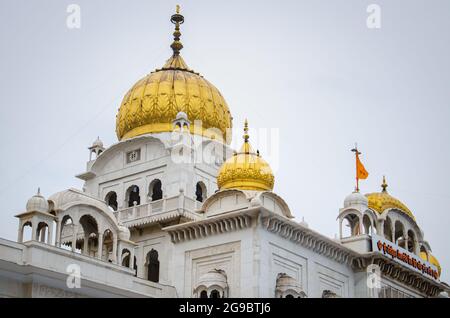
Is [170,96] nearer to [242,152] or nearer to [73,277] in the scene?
[242,152]

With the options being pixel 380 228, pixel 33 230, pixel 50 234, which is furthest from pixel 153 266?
pixel 33 230

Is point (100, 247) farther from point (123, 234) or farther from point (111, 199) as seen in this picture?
point (111, 199)

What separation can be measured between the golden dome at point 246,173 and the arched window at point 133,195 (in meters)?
6.29


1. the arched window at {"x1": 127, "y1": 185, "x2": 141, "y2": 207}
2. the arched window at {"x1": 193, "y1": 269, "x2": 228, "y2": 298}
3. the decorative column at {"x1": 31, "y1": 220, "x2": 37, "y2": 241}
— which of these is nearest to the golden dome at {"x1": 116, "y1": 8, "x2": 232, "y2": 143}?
the arched window at {"x1": 127, "y1": 185, "x2": 141, "y2": 207}

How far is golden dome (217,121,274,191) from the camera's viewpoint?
33812 mm

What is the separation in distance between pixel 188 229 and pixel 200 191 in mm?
6332

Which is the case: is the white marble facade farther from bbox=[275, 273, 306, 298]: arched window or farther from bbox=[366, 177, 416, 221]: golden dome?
bbox=[366, 177, 416, 221]: golden dome

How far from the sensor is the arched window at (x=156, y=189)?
39.0m

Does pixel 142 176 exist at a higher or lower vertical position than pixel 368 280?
higher

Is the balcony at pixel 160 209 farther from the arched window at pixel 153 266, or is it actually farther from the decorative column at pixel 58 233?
the decorative column at pixel 58 233

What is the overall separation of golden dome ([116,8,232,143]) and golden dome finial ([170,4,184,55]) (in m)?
1.90
